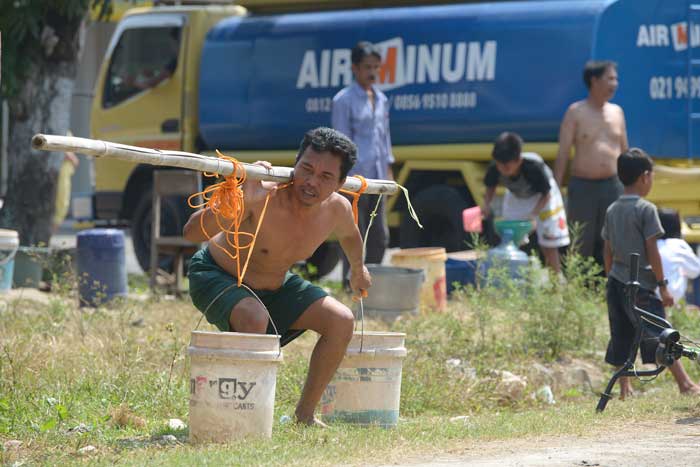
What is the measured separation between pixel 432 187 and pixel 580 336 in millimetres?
4253

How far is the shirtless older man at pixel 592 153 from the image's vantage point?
11445 millimetres

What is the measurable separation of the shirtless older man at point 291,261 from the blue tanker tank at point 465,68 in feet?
21.0

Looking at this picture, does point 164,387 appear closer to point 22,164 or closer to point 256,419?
point 256,419

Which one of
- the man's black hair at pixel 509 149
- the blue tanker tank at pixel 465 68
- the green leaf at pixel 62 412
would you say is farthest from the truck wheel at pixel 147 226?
the green leaf at pixel 62 412

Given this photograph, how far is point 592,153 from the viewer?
37.7 ft

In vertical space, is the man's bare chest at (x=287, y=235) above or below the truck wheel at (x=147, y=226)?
above

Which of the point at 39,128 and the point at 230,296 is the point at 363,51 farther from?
the point at 230,296

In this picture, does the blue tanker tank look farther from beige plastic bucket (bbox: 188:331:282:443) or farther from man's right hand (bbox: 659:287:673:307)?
beige plastic bucket (bbox: 188:331:282:443)

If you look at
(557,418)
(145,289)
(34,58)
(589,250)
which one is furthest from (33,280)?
(557,418)

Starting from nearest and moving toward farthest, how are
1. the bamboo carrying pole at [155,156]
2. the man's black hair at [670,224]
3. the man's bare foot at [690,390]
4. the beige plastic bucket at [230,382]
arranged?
1. the bamboo carrying pole at [155,156]
2. the beige plastic bucket at [230,382]
3. the man's bare foot at [690,390]
4. the man's black hair at [670,224]

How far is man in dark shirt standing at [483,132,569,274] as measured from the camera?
11.2m

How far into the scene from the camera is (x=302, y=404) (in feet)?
21.4

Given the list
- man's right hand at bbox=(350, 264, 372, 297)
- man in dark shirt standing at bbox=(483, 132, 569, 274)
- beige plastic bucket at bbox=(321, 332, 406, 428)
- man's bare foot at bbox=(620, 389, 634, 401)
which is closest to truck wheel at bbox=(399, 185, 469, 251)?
man in dark shirt standing at bbox=(483, 132, 569, 274)

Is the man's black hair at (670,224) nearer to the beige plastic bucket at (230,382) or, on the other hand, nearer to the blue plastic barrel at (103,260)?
the beige plastic bucket at (230,382)
